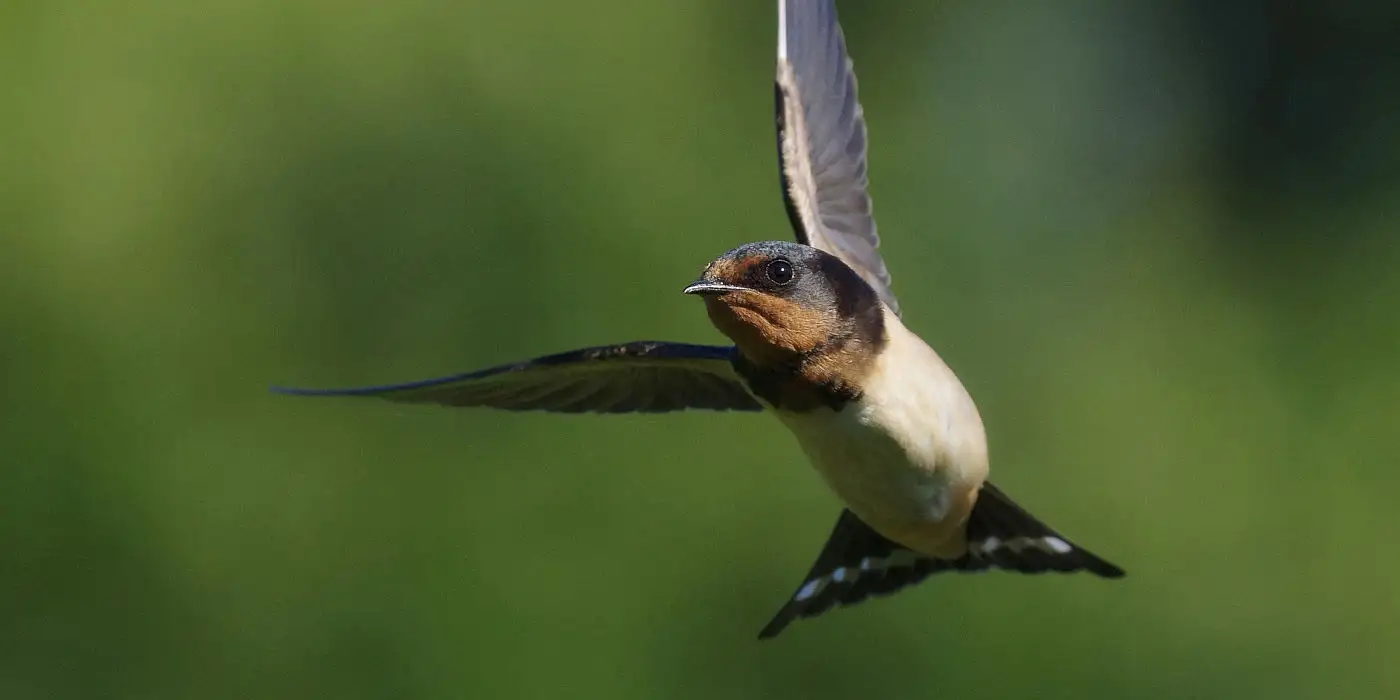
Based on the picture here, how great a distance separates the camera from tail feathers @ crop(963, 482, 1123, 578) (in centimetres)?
291

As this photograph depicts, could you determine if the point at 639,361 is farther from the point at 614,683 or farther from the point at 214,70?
the point at 214,70

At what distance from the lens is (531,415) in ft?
15.8

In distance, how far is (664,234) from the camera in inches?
200

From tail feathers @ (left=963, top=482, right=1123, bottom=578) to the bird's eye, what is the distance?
2.31 feet

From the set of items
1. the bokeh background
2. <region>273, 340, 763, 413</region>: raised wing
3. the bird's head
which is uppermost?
the bird's head

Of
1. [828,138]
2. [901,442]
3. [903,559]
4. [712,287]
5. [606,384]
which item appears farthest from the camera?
[903,559]

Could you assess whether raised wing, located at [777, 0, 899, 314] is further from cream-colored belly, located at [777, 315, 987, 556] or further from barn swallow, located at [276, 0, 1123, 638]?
cream-colored belly, located at [777, 315, 987, 556]

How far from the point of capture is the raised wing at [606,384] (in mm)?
2607

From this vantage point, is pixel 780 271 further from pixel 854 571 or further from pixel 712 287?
pixel 854 571

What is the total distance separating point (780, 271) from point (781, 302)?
45 millimetres

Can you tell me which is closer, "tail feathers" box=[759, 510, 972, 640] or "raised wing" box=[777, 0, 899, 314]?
"raised wing" box=[777, 0, 899, 314]

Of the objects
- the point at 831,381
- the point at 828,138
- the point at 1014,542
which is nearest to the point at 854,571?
the point at 1014,542

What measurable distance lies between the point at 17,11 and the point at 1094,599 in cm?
357

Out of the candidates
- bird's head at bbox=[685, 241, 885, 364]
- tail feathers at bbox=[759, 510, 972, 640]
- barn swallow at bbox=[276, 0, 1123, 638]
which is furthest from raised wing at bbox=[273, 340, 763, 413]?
tail feathers at bbox=[759, 510, 972, 640]
